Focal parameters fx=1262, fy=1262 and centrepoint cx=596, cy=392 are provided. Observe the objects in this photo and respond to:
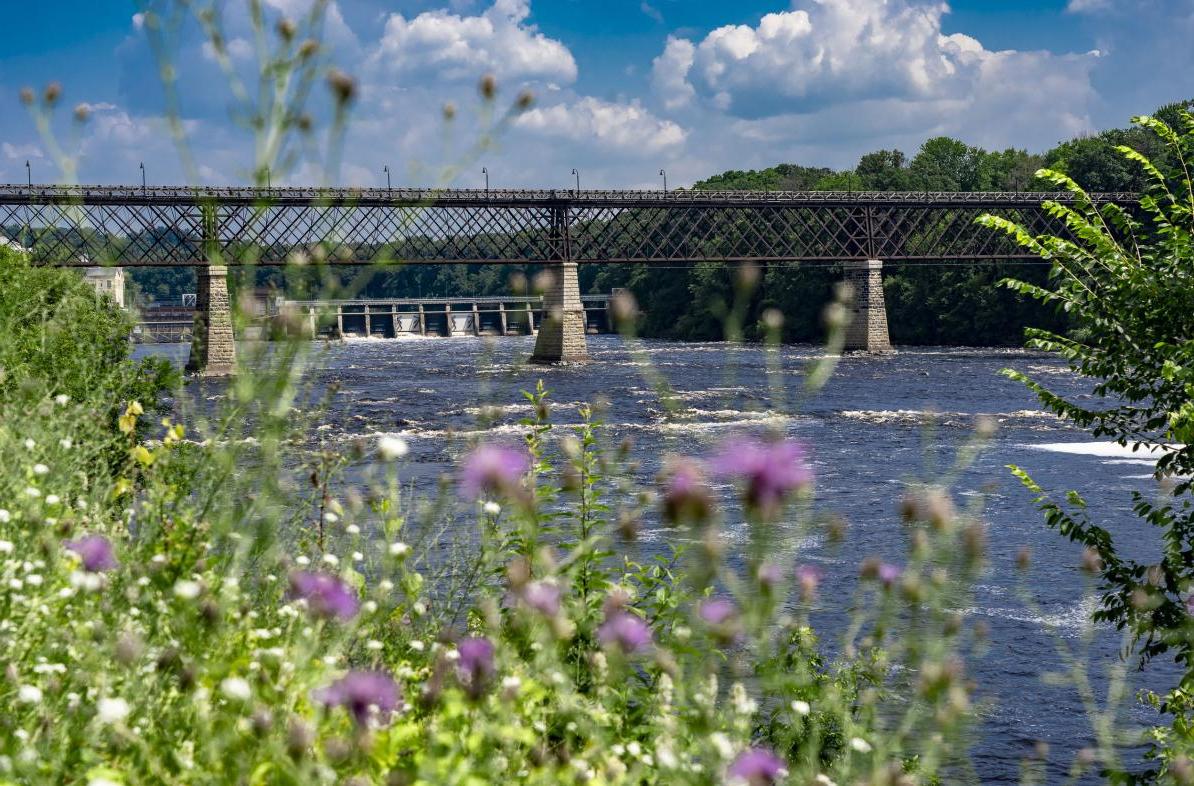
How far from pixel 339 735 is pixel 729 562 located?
14.7m

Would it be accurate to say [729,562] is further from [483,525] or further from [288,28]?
[288,28]

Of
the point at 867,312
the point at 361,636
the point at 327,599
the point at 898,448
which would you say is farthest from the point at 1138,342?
the point at 867,312

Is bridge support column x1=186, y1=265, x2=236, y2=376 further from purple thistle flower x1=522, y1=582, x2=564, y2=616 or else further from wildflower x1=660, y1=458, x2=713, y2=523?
wildflower x1=660, y1=458, x2=713, y2=523

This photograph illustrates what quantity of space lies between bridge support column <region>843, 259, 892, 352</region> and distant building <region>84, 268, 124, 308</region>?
155ft

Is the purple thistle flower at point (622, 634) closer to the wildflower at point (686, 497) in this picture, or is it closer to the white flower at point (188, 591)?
the wildflower at point (686, 497)

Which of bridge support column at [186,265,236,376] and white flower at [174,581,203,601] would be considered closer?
white flower at [174,581,203,601]

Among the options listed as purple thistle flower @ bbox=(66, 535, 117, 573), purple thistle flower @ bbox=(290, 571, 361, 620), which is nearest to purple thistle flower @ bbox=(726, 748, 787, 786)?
purple thistle flower @ bbox=(290, 571, 361, 620)

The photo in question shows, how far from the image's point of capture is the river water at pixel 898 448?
13633mm

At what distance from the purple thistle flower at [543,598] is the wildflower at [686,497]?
378mm

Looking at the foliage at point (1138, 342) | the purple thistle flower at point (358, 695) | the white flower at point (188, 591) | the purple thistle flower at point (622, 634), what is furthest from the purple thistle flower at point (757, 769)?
the foliage at point (1138, 342)

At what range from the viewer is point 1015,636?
1627 centimetres

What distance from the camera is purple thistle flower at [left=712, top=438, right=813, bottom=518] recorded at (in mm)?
2678

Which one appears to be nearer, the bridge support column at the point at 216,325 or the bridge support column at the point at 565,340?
the bridge support column at the point at 216,325

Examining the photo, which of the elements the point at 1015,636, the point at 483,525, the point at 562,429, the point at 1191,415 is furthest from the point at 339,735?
the point at 562,429
